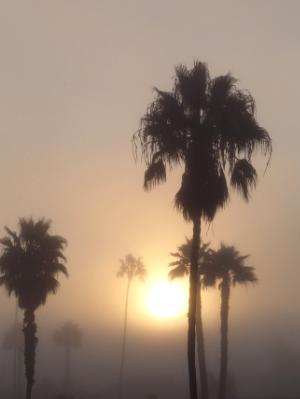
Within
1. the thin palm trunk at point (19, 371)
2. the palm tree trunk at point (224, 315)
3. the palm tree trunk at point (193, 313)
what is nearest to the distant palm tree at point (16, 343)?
the thin palm trunk at point (19, 371)

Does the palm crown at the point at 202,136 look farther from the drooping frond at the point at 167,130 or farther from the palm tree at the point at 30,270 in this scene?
the palm tree at the point at 30,270

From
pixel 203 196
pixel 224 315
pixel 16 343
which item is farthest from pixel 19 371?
pixel 203 196

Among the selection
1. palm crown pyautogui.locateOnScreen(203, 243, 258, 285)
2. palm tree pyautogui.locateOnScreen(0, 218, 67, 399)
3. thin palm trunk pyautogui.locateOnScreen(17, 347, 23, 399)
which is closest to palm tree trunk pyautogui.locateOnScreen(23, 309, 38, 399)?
palm tree pyautogui.locateOnScreen(0, 218, 67, 399)

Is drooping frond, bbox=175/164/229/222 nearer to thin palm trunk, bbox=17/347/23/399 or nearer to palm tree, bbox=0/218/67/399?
palm tree, bbox=0/218/67/399

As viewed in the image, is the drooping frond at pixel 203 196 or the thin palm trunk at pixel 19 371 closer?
the drooping frond at pixel 203 196

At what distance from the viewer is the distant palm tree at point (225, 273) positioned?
54.8 m

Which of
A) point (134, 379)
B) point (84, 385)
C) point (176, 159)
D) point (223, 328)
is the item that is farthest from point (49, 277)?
point (84, 385)

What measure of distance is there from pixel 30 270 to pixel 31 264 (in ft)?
1.55

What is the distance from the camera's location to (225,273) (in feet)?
183

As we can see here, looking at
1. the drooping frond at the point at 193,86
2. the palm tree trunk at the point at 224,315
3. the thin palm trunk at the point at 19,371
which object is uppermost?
the drooping frond at the point at 193,86

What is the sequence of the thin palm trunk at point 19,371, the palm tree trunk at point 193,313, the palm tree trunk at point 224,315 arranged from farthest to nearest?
1. the thin palm trunk at point 19,371
2. the palm tree trunk at point 224,315
3. the palm tree trunk at point 193,313

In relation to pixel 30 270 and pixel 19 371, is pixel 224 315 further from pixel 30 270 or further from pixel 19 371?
pixel 19 371

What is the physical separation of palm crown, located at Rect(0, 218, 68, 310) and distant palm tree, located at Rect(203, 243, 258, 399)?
16416mm

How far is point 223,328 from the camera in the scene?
180 ft
